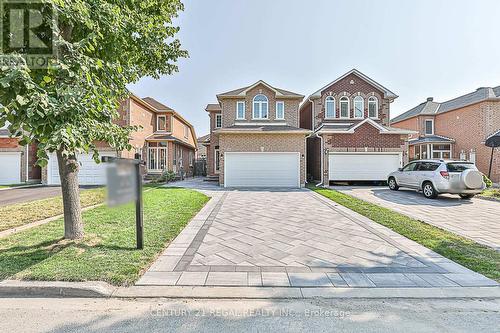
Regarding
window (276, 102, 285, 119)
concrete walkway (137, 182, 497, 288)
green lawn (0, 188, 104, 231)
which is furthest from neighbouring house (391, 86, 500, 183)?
green lawn (0, 188, 104, 231)

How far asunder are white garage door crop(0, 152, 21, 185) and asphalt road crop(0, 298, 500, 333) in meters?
19.6

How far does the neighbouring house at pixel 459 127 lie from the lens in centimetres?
1770

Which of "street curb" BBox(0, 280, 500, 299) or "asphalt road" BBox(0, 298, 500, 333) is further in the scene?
"street curb" BBox(0, 280, 500, 299)

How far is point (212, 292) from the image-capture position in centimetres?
319

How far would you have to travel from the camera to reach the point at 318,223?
259 inches

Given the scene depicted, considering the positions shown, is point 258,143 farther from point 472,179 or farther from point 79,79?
point 79,79

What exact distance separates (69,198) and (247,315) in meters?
4.04

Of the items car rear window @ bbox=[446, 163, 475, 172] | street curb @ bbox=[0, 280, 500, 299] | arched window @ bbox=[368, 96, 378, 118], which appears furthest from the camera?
arched window @ bbox=[368, 96, 378, 118]

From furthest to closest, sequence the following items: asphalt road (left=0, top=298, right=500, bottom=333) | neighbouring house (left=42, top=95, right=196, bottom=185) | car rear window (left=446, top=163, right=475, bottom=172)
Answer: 1. neighbouring house (left=42, top=95, right=196, bottom=185)
2. car rear window (left=446, top=163, right=475, bottom=172)
3. asphalt road (left=0, top=298, right=500, bottom=333)

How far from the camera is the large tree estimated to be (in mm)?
3297

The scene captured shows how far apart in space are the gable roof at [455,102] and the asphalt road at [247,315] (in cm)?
2139

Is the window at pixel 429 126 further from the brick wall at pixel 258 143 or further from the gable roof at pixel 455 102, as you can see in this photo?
the brick wall at pixel 258 143

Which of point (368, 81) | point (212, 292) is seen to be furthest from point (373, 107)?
point (212, 292)

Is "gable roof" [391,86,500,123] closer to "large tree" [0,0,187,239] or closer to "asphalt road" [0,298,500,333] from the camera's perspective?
"asphalt road" [0,298,500,333]
